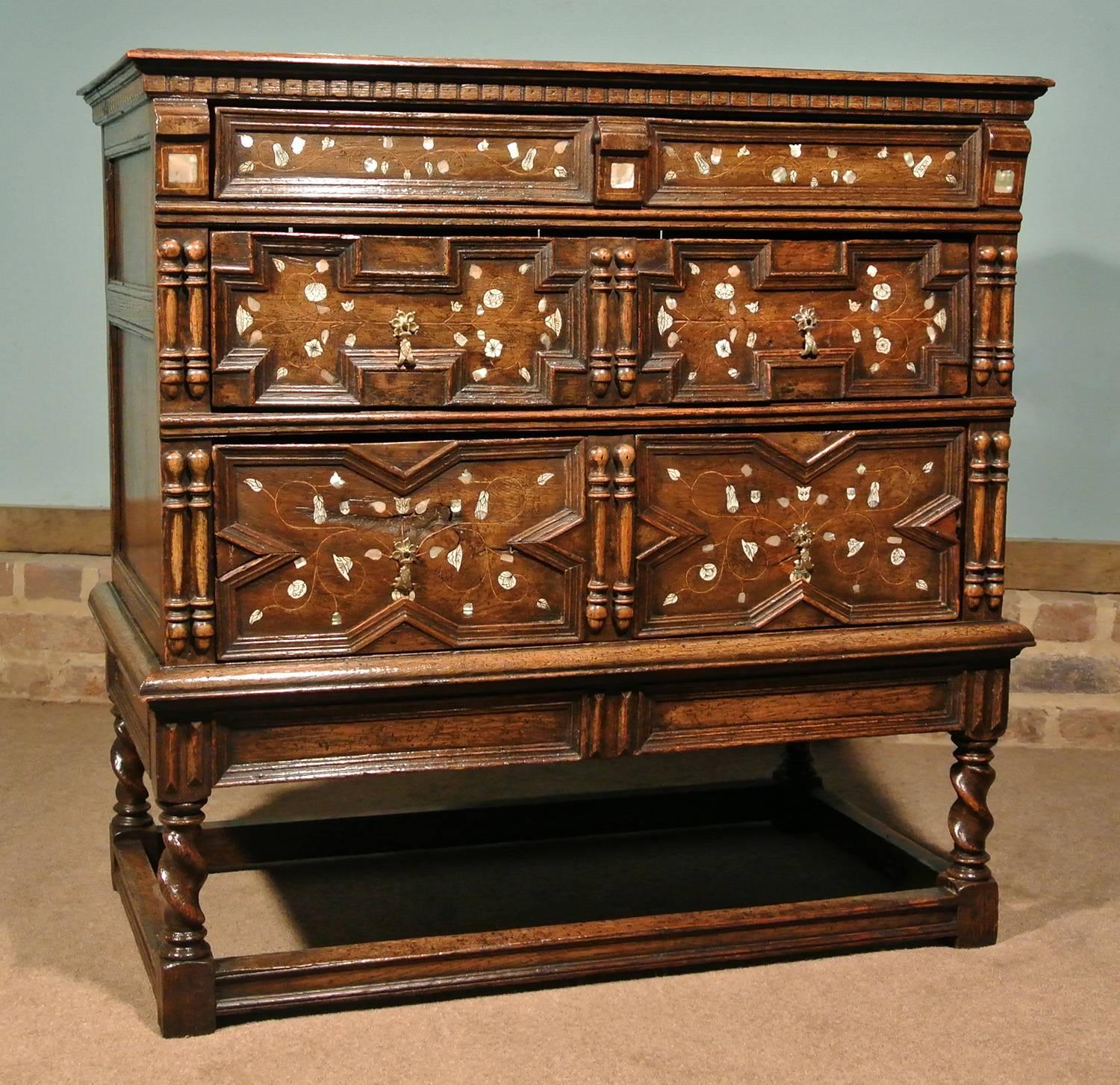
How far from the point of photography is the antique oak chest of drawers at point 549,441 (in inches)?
112

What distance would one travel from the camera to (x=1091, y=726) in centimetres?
466

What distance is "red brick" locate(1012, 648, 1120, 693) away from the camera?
4625 millimetres

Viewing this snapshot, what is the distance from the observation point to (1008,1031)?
2.98 metres

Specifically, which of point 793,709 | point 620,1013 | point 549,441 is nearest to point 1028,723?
point 793,709

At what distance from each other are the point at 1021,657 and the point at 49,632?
254cm

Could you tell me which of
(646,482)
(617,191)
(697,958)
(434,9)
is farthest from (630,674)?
(434,9)

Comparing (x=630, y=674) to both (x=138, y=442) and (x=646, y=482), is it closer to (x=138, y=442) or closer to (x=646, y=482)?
(x=646, y=482)

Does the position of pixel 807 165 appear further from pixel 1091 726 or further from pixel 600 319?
pixel 1091 726

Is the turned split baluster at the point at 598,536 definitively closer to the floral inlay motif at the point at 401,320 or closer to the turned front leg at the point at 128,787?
the floral inlay motif at the point at 401,320

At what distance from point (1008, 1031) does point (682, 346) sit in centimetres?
125

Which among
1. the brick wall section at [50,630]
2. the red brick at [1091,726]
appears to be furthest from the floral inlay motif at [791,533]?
the brick wall section at [50,630]

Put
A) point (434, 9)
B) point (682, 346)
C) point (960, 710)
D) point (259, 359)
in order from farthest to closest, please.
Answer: point (434, 9), point (960, 710), point (682, 346), point (259, 359)

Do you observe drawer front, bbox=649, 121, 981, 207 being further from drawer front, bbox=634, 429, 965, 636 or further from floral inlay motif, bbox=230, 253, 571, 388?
drawer front, bbox=634, 429, 965, 636

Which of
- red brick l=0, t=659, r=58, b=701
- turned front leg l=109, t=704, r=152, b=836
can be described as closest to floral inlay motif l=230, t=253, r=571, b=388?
turned front leg l=109, t=704, r=152, b=836
